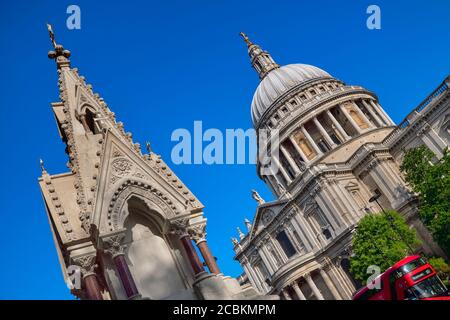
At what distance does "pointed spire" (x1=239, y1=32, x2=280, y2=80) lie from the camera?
93.4 metres

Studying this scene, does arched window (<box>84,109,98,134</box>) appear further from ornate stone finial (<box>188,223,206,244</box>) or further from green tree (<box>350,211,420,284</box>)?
green tree (<box>350,211,420,284</box>)

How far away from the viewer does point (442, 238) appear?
39438 millimetres

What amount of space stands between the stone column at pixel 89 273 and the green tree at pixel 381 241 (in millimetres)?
34600

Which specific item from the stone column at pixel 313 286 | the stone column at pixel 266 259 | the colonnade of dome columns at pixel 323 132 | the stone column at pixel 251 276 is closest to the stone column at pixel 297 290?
the stone column at pixel 313 286

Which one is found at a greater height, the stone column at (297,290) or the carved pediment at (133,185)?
the stone column at (297,290)

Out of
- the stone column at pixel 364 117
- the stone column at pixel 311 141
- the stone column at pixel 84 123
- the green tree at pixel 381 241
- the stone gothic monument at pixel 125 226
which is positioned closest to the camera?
the stone gothic monument at pixel 125 226

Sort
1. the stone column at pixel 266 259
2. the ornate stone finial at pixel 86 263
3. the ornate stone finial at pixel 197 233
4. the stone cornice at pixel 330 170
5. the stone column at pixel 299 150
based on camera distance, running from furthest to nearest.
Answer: the stone column at pixel 299 150
the stone column at pixel 266 259
the stone cornice at pixel 330 170
the ornate stone finial at pixel 197 233
the ornate stone finial at pixel 86 263

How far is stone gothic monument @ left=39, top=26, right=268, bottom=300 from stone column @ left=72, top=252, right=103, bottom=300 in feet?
0.08

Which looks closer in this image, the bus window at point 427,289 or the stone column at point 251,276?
the bus window at point 427,289

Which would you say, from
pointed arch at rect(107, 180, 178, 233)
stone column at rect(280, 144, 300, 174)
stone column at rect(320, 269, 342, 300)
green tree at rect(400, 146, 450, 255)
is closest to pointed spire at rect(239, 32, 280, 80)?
stone column at rect(280, 144, 300, 174)

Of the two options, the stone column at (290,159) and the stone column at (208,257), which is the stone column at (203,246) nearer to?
the stone column at (208,257)

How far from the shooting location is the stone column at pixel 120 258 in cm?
1178
